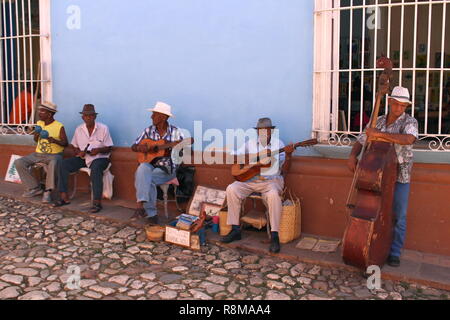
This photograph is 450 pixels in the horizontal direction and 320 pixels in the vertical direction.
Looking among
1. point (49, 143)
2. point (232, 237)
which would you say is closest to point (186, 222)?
point (232, 237)

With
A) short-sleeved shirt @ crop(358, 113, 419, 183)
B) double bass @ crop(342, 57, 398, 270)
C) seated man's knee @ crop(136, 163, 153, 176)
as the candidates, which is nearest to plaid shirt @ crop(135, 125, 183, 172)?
seated man's knee @ crop(136, 163, 153, 176)

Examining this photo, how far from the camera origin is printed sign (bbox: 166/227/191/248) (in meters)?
4.74

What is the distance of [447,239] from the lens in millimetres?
4457

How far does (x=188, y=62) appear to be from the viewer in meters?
5.67

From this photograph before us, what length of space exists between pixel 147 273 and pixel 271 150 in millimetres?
1704

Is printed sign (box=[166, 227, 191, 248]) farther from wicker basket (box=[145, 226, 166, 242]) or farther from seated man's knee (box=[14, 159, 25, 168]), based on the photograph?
seated man's knee (box=[14, 159, 25, 168])

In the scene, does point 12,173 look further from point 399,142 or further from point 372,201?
point 399,142

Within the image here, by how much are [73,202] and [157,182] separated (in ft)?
4.77

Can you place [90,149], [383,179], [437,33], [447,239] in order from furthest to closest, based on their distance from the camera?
[437,33] < [90,149] < [447,239] < [383,179]

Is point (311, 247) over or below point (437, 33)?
below

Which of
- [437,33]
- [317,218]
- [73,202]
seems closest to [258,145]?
[317,218]

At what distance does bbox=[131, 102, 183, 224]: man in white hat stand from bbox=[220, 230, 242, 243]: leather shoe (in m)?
0.95
